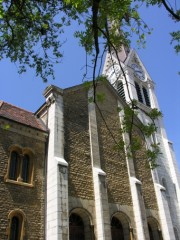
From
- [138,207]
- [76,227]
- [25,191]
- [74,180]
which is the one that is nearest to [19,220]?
[25,191]

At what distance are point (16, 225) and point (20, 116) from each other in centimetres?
653

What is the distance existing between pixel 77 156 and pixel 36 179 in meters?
2.90

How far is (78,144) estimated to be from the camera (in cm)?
1653

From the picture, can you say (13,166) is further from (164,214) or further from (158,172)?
(158,172)

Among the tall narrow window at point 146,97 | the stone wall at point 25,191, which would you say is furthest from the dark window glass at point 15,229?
the tall narrow window at point 146,97

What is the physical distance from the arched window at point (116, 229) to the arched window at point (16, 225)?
5.58 m

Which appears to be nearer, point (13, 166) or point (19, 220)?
point (19, 220)

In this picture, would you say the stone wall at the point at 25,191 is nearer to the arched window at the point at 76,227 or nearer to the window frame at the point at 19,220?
the window frame at the point at 19,220

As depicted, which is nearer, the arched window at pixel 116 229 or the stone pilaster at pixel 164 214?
the arched window at pixel 116 229

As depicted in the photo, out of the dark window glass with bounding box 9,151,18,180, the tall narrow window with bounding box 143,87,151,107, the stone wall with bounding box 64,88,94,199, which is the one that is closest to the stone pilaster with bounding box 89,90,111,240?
the stone wall with bounding box 64,88,94,199

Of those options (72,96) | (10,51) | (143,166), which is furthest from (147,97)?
(10,51)

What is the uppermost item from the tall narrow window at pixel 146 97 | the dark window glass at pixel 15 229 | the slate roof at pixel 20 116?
the tall narrow window at pixel 146 97

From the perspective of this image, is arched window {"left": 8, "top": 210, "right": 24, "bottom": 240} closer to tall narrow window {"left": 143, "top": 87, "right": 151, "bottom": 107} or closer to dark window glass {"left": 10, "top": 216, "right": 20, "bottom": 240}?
dark window glass {"left": 10, "top": 216, "right": 20, "bottom": 240}

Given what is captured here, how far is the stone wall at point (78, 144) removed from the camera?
49.4 ft
